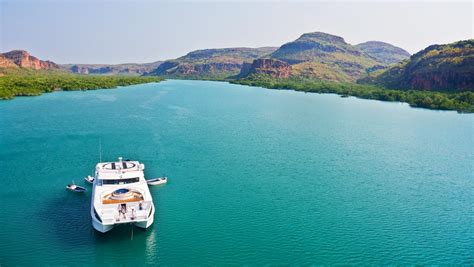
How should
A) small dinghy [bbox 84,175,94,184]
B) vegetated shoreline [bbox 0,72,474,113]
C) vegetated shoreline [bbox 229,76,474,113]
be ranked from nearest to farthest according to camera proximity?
small dinghy [bbox 84,175,94,184] → vegetated shoreline [bbox 229,76,474,113] → vegetated shoreline [bbox 0,72,474,113]

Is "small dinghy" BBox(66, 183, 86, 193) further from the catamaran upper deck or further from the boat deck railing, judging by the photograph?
the boat deck railing

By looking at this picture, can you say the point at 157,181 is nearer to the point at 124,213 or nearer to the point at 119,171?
the point at 119,171

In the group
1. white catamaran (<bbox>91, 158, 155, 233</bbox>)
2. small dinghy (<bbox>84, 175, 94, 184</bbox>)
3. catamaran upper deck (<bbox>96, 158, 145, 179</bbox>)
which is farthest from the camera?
small dinghy (<bbox>84, 175, 94, 184</bbox>)

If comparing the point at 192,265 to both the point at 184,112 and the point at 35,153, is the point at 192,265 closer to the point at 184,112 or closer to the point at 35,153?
the point at 35,153

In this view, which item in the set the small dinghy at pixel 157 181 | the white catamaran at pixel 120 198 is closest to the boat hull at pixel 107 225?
the white catamaran at pixel 120 198

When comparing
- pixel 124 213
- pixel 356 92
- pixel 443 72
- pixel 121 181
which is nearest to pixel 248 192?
pixel 121 181

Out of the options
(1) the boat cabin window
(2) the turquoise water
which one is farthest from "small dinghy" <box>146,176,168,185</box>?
(1) the boat cabin window
